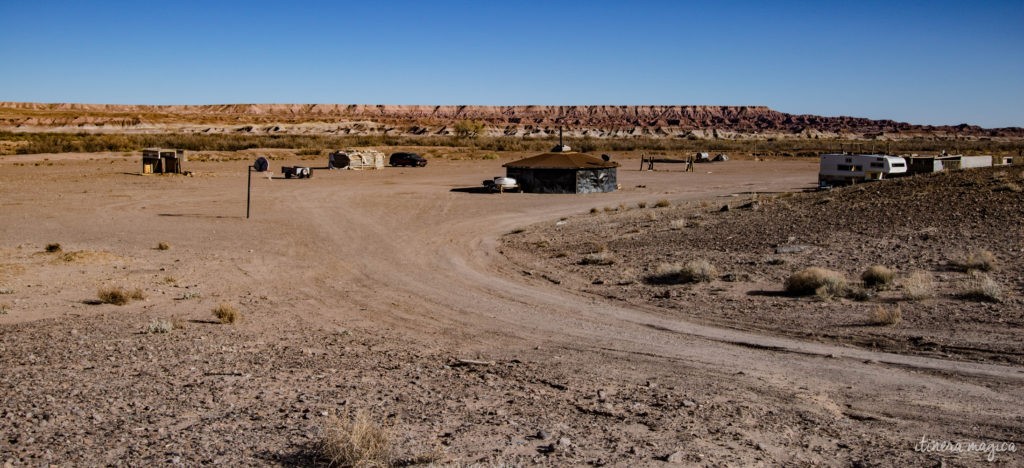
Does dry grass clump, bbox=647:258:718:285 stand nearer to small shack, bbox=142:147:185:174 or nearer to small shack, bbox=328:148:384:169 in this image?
small shack, bbox=142:147:185:174

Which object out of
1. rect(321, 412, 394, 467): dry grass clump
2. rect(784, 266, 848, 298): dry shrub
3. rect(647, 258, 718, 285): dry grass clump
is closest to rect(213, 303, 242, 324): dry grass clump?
rect(321, 412, 394, 467): dry grass clump

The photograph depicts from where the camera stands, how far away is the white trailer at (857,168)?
35.1 metres

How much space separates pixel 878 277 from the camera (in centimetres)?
1698

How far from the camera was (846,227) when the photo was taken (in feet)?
78.2

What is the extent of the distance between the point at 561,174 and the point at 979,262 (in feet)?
94.4

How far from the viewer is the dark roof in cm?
4553

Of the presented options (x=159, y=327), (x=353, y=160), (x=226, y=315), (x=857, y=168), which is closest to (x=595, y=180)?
(x=857, y=168)

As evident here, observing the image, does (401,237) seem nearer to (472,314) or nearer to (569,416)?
(472,314)

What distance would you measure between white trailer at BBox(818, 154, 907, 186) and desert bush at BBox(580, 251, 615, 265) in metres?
17.8

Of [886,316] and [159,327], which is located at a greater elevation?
[886,316]

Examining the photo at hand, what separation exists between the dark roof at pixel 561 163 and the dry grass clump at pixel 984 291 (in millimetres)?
30099

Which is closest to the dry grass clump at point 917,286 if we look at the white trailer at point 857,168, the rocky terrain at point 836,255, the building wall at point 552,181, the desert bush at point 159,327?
the rocky terrain at point 836,255

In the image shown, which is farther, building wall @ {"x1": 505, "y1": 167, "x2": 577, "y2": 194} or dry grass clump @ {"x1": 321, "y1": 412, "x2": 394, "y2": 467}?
building wall @ {"x1": 505, "y1": 167, "x2": 577, "y2": 194}

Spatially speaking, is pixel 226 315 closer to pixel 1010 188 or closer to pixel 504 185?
pixel 1010 188
